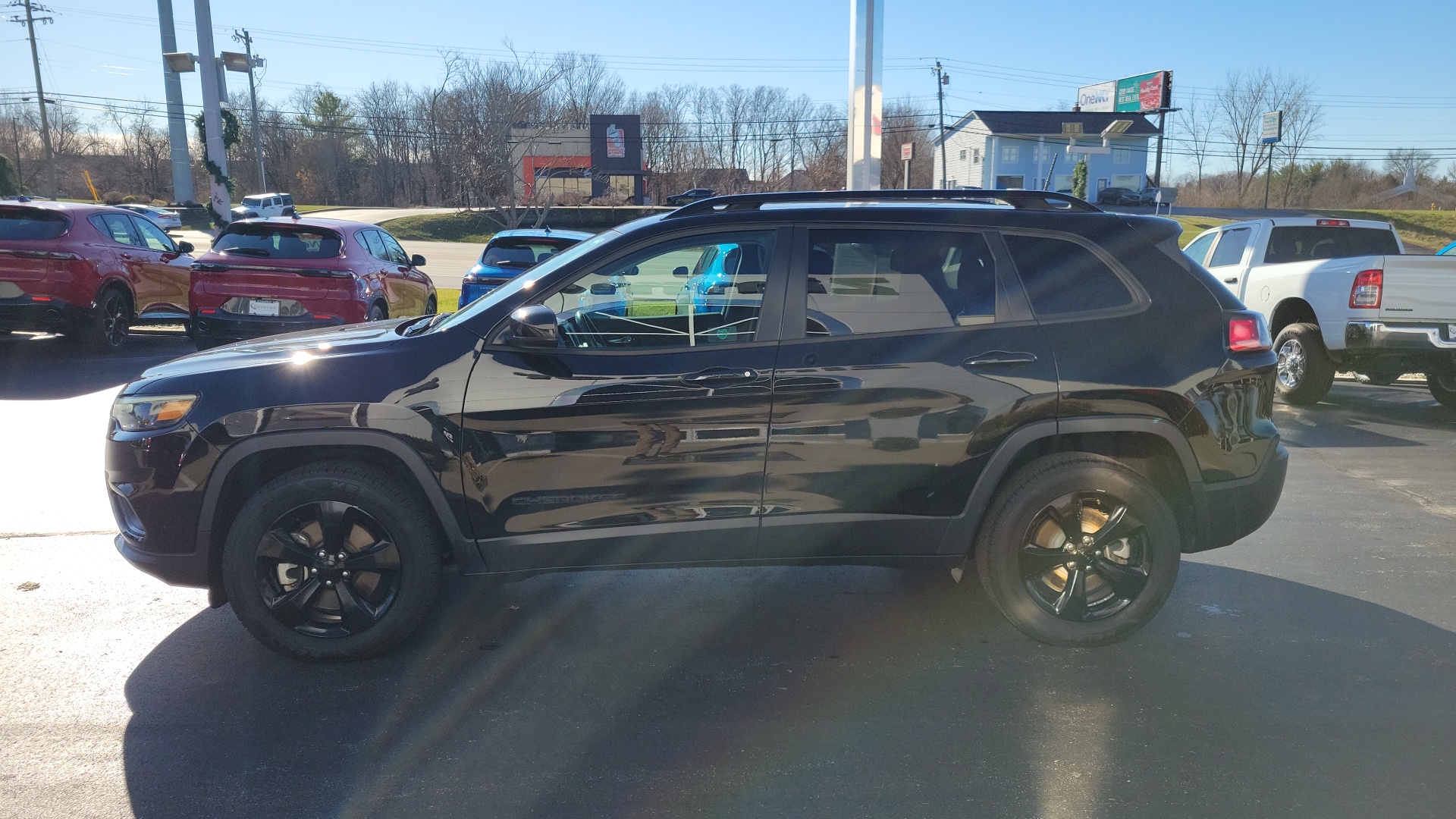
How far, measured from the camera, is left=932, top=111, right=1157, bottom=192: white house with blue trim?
70938 millimetres

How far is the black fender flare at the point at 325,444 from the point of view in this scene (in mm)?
3779

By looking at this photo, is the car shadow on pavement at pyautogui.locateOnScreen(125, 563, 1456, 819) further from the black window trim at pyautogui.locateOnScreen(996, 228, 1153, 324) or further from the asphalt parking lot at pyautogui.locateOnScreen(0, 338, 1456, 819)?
the black window trim at pyautogui.locateOnScreen(996, 228, 1153, 324)

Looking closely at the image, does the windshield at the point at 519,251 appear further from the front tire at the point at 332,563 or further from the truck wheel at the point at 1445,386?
the truck wheel at the point at 1445,386

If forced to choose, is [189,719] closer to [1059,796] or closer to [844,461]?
[844,461]

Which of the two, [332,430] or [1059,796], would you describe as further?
[332,430]

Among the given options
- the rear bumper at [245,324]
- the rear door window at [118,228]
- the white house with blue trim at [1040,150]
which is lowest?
the rear bumper at [245,324]

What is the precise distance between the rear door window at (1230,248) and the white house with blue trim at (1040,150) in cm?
5963

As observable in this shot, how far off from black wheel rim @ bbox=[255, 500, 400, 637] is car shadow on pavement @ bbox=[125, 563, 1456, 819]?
0.75 ft

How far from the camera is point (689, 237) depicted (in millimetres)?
4070

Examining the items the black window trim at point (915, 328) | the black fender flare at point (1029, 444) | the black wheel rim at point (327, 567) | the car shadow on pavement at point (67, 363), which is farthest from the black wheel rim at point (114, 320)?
the black fender flare at point (1029, 444)

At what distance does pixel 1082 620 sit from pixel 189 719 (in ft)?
11.3

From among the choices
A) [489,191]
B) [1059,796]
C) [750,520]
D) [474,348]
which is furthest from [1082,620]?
[489,191]

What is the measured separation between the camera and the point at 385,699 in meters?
3.73

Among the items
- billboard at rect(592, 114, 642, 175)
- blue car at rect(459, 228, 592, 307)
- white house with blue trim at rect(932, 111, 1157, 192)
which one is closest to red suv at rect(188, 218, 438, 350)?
blue car at rect(459, 228, 592, 307)
